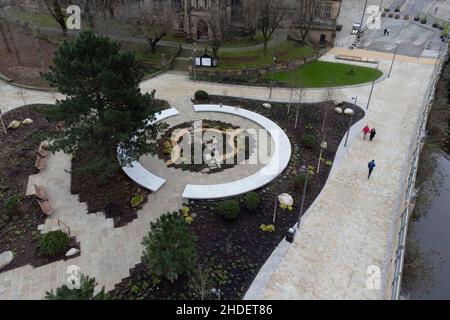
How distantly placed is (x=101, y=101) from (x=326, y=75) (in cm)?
3068

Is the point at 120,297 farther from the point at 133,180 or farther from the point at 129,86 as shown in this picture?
the point at 129,86

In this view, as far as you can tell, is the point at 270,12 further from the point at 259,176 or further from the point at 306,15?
the point at 259,176

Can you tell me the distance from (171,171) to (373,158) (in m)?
16.1

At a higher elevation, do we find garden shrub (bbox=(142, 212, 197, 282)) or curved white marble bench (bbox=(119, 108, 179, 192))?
garden shrub (bbox=(142, 212, 197, 282))

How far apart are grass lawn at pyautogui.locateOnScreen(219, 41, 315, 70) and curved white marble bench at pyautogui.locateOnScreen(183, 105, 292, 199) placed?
13.9 metres

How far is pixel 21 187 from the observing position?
2262 cm

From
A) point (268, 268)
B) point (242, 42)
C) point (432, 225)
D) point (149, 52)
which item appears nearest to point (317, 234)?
point (268, 268)

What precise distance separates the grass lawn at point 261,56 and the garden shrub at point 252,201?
24313mm

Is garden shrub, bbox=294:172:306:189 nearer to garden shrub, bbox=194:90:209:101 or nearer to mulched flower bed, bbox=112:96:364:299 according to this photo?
mulched flower bed, bbox=112:96:364:299

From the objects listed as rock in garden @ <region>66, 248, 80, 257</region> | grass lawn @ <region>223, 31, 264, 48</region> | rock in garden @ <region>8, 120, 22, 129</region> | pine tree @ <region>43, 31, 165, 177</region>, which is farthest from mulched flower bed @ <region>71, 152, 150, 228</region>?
grass lawn @ <region>223, 31, 264, 48</region>

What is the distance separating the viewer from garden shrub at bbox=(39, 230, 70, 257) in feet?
58.4
